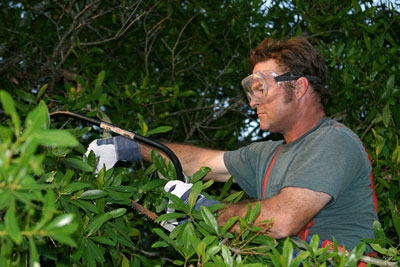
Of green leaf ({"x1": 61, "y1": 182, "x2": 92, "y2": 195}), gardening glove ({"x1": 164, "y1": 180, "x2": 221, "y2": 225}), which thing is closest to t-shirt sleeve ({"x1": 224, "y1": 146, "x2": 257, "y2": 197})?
gardening glove ({"x1": 164, "y1": 180, "x2": 221, "y2": 225})

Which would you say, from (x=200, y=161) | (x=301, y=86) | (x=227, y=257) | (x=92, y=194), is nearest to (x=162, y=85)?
(x=200, y=161)

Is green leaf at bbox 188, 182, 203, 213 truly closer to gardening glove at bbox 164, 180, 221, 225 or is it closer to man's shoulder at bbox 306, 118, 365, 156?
gardening glove at bbox 164, 180, 221, 225

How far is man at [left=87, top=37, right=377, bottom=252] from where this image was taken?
7.33 feet

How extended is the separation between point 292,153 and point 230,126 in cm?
183

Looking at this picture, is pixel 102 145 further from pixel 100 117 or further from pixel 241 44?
pixel 241 44

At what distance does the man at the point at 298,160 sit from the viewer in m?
2.23

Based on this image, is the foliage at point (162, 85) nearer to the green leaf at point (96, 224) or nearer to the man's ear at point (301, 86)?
the green leaf at point (96, 224)

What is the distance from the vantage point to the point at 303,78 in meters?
2.90

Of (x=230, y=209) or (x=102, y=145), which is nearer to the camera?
(x=230, y=209)

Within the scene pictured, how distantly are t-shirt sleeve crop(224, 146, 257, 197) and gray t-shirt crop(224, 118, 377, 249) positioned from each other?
0.28 meters

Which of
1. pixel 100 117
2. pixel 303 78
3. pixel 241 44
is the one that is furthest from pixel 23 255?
pixel 241 44

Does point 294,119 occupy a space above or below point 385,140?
above

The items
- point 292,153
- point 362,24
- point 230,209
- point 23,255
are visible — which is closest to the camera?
point 23,255

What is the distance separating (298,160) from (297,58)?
83 centimetres
